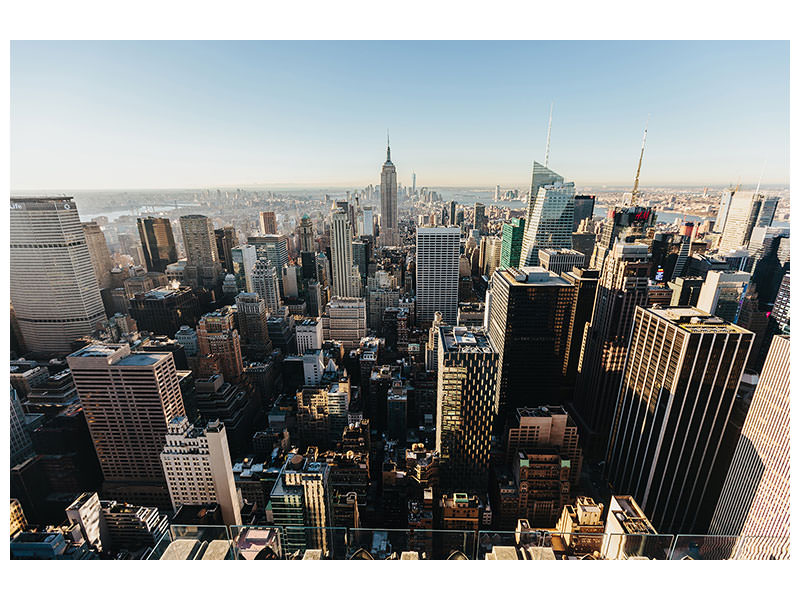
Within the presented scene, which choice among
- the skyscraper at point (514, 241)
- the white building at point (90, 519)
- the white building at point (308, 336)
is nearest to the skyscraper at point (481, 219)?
the skyscraper at point (514, 241)

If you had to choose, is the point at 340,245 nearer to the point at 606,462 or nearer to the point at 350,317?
the point at 350,317

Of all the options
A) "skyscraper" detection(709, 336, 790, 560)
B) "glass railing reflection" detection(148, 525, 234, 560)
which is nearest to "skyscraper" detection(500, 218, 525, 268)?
"skyscraper" detection(709, 336, 790, 560)

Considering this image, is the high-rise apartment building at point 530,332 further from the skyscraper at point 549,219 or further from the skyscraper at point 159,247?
the skyscraper at point 159,247

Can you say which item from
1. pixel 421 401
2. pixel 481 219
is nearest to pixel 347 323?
pixel 421 401

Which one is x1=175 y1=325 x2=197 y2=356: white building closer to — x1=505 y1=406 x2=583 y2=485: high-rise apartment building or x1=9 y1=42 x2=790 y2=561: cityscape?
x1=9 y1=42 x2=790 y2=561: cityscape

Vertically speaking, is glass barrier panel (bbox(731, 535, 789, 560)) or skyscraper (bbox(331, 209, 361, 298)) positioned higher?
glass barrier panel (bbox(731, 535, 789, 560))
